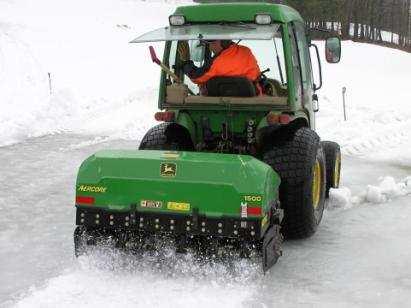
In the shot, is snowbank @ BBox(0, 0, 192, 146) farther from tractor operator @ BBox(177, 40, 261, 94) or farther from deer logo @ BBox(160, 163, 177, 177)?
deer logo @ BBox(160, 163, 177, 177)

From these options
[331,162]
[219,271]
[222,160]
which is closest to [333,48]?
[331,162]

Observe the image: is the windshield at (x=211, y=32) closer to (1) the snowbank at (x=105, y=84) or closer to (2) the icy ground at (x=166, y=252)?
(2) the icy ground at (x=166, y=252)

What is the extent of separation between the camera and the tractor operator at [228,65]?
5.32m

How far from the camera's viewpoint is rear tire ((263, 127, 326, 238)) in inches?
197

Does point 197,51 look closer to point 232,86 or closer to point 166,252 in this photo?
point 232,86

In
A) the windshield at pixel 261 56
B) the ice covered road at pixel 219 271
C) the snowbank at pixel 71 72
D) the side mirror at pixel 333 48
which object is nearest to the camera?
the ice covered road at pixel 219 271

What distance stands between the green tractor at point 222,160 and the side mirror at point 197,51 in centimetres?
1

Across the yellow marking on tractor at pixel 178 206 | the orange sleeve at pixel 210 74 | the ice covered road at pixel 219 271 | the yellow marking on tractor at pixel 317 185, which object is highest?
the orange sleeve at pixel 210 74

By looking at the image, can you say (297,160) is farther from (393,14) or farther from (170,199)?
(393,14)

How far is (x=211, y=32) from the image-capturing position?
Result: 531 cm

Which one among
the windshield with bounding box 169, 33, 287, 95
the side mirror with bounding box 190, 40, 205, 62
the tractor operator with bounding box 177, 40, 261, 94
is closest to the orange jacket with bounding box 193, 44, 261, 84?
the tractor operator with bounding box 177, 40, 261, 94

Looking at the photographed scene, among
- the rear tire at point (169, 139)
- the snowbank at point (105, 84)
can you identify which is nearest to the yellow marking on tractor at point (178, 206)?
the rear tire at point (169, 139)

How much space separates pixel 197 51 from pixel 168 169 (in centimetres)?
192

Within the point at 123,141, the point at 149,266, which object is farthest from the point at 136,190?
the point at 123,141
